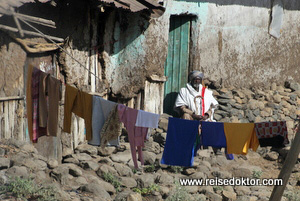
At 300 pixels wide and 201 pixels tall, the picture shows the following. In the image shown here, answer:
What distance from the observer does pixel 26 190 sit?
7051 mm

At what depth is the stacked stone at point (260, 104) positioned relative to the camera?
11227mm

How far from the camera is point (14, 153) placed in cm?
762

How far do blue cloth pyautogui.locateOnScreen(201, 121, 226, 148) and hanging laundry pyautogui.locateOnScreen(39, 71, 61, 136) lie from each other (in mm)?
1804

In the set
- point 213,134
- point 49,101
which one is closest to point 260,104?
point 213,134

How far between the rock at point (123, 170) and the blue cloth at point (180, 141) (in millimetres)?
1881

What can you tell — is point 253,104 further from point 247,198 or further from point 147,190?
point 147,190

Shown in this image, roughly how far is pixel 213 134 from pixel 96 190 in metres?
1.93

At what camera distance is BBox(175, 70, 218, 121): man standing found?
10.1 meters

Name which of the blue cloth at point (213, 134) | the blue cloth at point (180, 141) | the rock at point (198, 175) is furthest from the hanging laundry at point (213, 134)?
the rock at point (198, 175)

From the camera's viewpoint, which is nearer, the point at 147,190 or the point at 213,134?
the point at 213,134

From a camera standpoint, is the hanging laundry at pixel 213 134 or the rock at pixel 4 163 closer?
the hanging laundry at pixel 213 134

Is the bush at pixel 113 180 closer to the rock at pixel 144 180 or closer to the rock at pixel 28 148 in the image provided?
the rock at pixel 144 180

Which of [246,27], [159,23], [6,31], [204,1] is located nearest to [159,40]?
[159,23]

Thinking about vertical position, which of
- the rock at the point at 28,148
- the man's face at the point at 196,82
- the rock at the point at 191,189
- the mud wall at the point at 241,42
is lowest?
the rock at the point at 191,189
